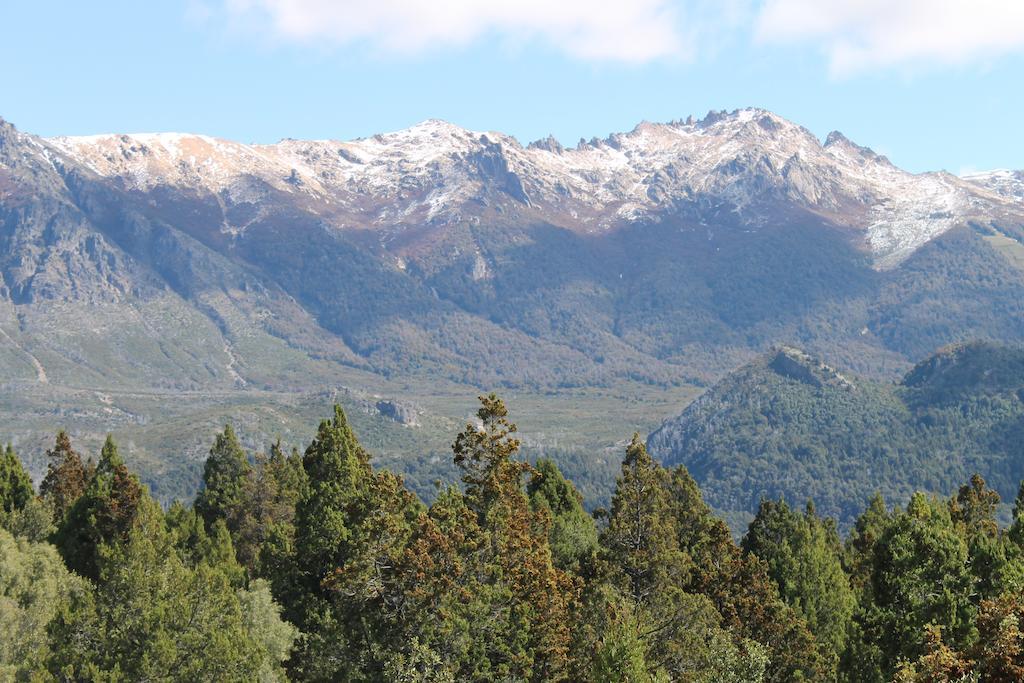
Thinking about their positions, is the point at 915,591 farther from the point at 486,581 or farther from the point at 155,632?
the point at 155,632

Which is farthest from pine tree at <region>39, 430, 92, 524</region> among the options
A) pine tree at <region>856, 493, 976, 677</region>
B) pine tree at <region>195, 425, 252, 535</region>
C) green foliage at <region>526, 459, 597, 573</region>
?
pine tree at <region>856, 493, 976, 677</region>

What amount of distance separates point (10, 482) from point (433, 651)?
61128 millimetres

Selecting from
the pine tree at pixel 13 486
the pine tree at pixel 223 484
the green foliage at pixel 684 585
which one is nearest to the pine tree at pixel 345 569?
the green foliage at pixel 684 585

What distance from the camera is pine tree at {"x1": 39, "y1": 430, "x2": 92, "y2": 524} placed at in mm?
111019

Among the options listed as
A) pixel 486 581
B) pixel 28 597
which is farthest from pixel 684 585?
pixel 28 597

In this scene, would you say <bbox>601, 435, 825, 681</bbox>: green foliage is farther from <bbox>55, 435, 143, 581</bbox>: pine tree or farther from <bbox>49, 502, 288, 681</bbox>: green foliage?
<bbox>55, 435, 143, 581</bbox>: pine tree

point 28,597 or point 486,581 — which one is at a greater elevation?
point 486,581

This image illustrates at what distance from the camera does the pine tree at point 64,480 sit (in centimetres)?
11102

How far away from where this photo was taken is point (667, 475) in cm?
8269

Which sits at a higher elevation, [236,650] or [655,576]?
[655,576]

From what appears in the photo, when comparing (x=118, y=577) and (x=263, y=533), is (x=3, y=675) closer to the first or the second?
(x=118, y=577)

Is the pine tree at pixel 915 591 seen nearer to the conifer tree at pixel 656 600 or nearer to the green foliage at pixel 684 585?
the conifer tree at pixel 656 600

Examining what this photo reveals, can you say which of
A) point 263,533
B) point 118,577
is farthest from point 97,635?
point 263,533

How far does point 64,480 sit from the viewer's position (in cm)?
11406
